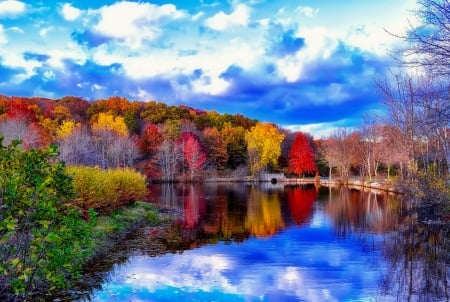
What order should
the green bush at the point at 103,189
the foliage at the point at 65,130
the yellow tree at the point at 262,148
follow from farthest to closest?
the yellow tree at the point at 262,148 < the foliage at the point at 65,130 < the green bush at the point at 103,189

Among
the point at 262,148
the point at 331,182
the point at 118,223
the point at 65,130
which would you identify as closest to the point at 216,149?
the point at 262,148

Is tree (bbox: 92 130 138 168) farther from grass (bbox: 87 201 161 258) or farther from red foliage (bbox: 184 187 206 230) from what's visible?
grass (bbox: 87 201 161 258)

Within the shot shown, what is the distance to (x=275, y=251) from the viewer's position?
47.4 feet

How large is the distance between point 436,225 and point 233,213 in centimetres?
Answer: 1000

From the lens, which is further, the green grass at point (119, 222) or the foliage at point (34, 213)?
the green grass at point (119, 222)

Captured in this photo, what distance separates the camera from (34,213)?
5305 millimetres

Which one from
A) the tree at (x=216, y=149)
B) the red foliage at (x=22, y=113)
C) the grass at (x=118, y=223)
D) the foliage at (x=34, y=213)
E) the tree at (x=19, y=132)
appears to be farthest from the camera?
the tree at (x=216, y=149)

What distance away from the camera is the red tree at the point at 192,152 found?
73188mm

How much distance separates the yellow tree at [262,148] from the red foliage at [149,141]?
15032 mm

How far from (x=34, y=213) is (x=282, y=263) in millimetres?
8564

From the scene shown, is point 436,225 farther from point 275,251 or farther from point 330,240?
point 275,251

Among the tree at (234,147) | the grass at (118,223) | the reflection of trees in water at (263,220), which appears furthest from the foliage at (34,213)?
the tree at (234,147)

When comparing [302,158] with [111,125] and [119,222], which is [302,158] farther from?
[119,222]

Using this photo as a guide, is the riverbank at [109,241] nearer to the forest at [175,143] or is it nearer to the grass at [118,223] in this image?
the grass at [118,223]
